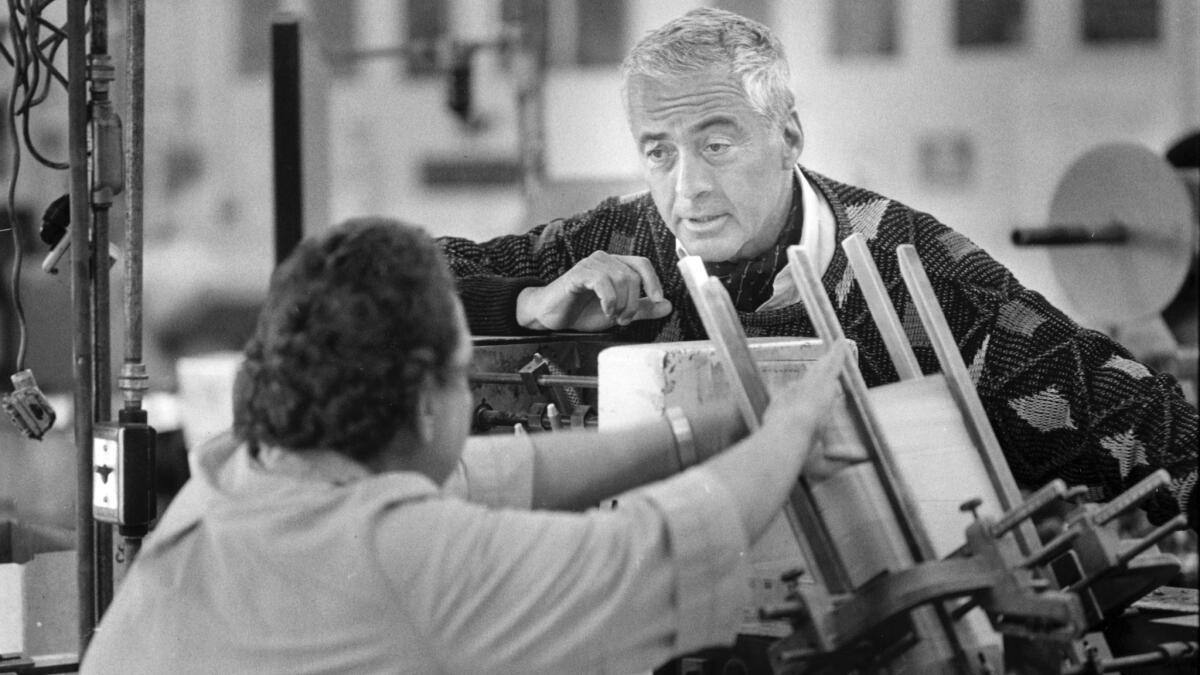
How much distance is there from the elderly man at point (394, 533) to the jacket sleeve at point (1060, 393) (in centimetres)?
70

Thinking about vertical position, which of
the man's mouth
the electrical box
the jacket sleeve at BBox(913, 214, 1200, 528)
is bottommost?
the electrical box

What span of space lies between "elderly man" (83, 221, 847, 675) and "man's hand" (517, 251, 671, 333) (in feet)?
2.27

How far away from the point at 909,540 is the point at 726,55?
2.44 feet

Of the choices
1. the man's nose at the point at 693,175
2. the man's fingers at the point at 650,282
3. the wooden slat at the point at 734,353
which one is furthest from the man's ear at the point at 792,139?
the wooden slat at the point at 734,353

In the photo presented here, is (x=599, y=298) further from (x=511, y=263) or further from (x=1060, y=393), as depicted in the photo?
(x=1060, y=393)

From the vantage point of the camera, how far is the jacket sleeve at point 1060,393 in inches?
71.8

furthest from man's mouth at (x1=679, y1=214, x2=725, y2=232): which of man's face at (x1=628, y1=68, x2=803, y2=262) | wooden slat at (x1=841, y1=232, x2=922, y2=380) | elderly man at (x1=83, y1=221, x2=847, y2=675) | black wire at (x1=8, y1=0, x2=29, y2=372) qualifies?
black wire at (x1=8, y1=0, x2=29, y2=372)

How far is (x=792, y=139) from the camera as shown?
1.91 meters

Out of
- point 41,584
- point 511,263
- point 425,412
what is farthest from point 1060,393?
point 41,584

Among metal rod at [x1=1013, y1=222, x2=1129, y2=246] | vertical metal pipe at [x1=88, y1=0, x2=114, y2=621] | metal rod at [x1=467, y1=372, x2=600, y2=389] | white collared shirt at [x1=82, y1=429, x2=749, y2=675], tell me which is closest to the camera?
white collared shirt at [x1=82, y1=429, x2=749, y2=675]

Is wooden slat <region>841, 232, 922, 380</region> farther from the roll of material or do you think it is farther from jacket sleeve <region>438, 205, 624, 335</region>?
the roll of material

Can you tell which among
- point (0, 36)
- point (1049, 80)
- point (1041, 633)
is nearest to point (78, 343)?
point (0, 36)

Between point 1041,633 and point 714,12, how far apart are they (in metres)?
0.97

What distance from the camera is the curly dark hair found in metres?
1.16
